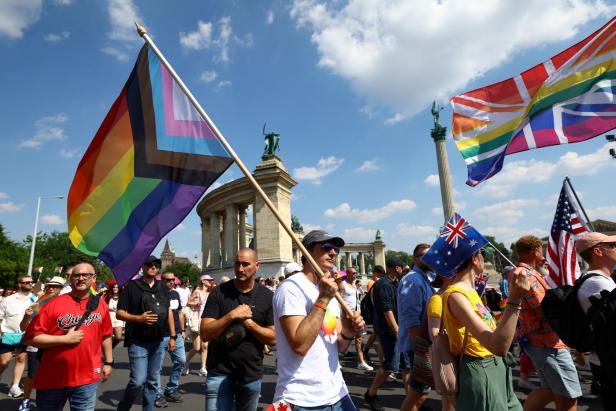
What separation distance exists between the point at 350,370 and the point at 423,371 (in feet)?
18.1

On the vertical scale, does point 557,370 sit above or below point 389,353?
above

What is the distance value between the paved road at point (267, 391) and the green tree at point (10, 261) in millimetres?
41437

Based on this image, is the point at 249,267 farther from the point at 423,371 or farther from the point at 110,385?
the point at 110,385

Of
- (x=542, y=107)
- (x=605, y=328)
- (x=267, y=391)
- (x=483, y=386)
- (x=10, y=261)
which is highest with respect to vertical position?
(x=10, y=261)

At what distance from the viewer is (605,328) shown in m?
2.35

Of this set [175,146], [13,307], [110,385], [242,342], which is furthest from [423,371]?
[13,307]

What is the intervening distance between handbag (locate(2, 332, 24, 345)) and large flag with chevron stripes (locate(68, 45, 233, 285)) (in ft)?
14.3

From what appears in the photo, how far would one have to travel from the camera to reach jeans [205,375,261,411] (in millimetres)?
3637

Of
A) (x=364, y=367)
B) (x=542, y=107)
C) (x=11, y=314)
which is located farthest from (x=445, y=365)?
(x=11, y=314)

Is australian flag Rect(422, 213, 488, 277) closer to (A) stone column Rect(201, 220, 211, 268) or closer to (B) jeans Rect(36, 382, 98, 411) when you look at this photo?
(B) jeans Rect(36, 382, 98, 411)

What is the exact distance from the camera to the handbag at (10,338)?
7.09m

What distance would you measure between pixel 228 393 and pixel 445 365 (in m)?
2.09

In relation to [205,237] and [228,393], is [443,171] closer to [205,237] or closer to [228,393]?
[205,237]

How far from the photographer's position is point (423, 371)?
12.1 feet
